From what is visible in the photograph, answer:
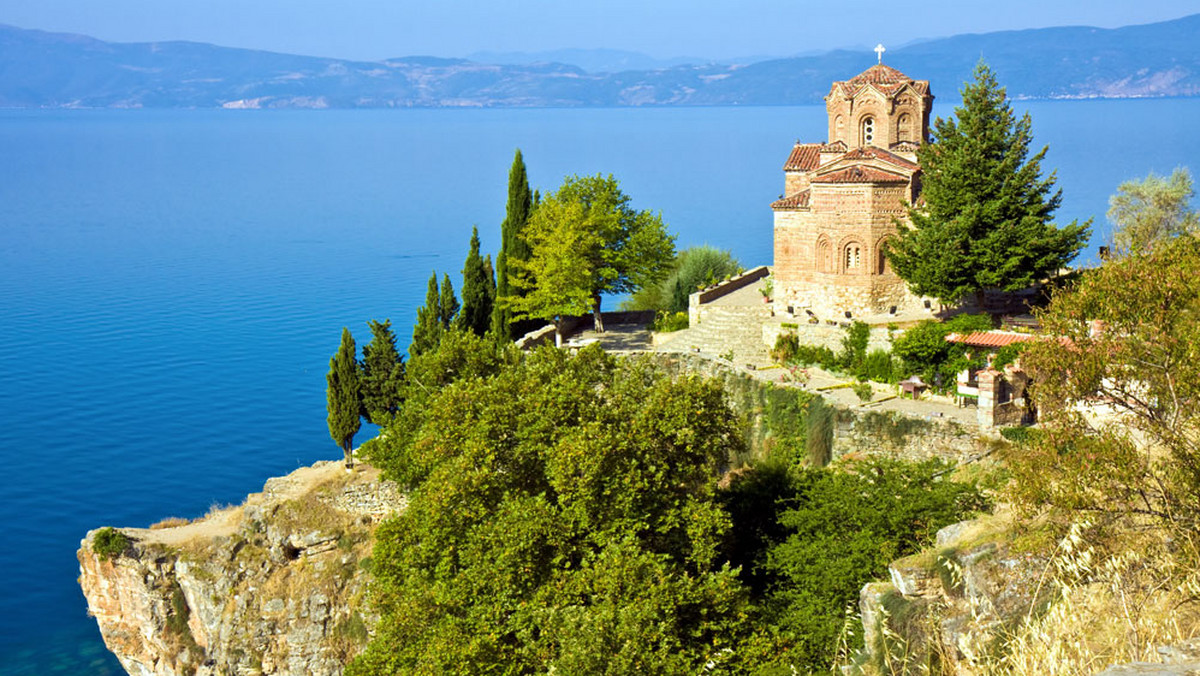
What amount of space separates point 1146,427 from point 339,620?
21317 millimetres

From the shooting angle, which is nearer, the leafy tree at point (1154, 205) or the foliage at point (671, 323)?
the foliage at point (671, 323)

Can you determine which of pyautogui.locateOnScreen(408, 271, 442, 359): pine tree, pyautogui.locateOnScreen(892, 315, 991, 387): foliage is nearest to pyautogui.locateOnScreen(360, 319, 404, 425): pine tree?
pyautogui.locateOnScreen(408, 271, 442, 359): pine tree

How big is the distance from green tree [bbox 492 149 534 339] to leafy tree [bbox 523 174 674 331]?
632mm

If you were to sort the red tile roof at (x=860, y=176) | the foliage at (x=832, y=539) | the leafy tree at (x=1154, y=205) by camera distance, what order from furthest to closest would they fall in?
the leafy tree at (x=1154, y=205), the red tile roof at (x=860, y=176), the foliage at (x=832, y=539)

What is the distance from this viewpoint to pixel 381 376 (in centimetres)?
3359

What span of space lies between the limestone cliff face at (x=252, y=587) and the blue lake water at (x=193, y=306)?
3366 millimetres

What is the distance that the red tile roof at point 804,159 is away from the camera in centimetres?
3806

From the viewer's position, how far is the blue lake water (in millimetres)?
41094

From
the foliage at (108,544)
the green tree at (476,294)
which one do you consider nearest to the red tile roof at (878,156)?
the green tree at (476,294)

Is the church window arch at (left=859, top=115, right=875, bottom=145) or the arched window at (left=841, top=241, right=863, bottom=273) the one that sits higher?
the church window arch at (left=859, top=115, right=875, bottom=145)

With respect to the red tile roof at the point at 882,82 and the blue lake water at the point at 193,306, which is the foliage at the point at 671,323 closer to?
the red tile roof at the point at 882,82

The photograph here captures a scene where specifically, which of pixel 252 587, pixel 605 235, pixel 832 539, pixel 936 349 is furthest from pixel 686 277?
pixel 832 539

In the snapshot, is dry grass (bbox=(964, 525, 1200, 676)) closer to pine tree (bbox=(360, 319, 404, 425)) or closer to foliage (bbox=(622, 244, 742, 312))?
pine tree (bbox=(360, 319, 404, 425))

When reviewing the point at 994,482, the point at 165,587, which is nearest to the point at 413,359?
the point at 165,587
